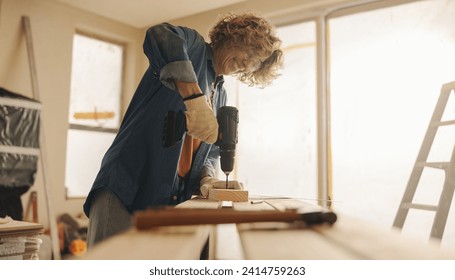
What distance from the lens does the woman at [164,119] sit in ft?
3.07

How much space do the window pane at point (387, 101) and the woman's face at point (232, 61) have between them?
1.82m

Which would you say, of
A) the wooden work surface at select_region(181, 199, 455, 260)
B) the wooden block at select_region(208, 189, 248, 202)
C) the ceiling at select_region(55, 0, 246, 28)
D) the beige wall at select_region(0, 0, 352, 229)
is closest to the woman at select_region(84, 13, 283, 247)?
the wooden block at select_region(208, 189, 248, 202)

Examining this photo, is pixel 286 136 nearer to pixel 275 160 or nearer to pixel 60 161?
pixel 275 160

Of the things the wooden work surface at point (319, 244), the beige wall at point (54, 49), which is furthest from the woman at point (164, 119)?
the beige wall at point (54, 49)

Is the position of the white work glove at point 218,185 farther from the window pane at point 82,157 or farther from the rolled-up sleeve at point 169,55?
the window pane at point 82,157

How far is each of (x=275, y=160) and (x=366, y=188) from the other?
0.75 metres

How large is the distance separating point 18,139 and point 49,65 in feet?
2.59

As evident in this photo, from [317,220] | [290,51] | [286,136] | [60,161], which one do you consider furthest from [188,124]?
[60,161]

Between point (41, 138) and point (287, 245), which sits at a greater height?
point (41, 138)

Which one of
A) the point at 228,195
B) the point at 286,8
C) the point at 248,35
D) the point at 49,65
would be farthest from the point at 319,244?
the point at 49,65

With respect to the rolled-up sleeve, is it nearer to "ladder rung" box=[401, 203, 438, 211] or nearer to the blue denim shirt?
the blue denim shirt

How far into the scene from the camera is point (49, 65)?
129 inches

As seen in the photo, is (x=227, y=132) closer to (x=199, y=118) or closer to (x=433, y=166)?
(x=199, y=118)
